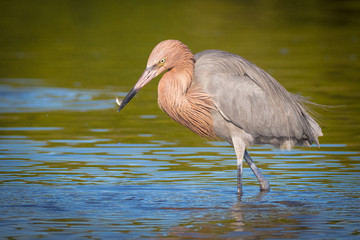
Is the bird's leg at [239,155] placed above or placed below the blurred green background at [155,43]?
below

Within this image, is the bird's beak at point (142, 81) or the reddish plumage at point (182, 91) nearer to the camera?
the bird's beak at point (142, 81)

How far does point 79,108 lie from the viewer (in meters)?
15.5

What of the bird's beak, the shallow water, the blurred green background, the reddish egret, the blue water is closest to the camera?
the blue water

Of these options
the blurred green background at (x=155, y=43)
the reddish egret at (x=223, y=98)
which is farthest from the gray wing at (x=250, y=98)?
the blurred green background at (x=155, y=43)

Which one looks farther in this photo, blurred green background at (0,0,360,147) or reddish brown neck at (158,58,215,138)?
blurred green background at (0,0,360,147)

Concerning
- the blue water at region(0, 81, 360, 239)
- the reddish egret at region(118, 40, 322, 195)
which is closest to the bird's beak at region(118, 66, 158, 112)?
the reddish egret at region(118, 40, 322, 195)

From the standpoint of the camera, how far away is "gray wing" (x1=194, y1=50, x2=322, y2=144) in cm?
956

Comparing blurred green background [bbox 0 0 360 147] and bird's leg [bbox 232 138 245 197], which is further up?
blurred green background [bbox 0 0 360 147]

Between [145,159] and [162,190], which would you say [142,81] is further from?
[145,159]

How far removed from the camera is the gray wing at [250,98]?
9.56 metres

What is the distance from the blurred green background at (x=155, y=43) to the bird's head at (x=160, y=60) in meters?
3.55

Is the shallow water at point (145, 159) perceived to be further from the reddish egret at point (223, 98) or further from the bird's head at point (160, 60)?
the bird's head at point (160, 60)

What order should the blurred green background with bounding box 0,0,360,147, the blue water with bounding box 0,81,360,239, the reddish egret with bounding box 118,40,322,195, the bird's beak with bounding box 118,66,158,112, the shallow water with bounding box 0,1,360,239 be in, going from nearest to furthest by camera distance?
1. the blue water with bounding box 0,81,360,239
2. the shallow water with bounding box 0,1,360,239
3. the bird's beak with bounding box 118,66,158,112
4. the reddish egret with bounding box 118,40,322,195
5. the blurred green background with bounding box 0,0,360,147

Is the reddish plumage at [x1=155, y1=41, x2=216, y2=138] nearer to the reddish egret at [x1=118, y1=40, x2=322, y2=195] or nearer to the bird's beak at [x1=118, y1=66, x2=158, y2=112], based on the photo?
the reddish egret at [x1=118, y1=40, x2=322, y2=195]
